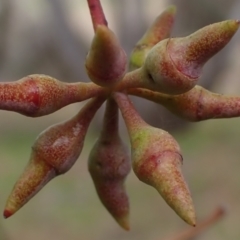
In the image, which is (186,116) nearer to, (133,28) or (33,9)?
(133,28)

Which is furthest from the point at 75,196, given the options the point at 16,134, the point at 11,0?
the point at 11,0

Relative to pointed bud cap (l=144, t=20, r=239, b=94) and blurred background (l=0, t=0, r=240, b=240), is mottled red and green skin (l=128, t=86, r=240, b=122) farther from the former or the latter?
blurred background (l=0, t=0, r=240, b=240)

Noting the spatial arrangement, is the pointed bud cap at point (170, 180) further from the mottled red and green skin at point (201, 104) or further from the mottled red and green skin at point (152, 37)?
the mottled red and green skin at point (152, 37)

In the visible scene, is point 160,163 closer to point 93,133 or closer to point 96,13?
point 96,13

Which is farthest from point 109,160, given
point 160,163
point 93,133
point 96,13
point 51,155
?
point 93,133

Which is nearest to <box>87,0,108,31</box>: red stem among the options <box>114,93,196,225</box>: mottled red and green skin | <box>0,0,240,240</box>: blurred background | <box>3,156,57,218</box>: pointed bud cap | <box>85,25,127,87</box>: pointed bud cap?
<box>85,25,127,87</box>: pointed bud cap
